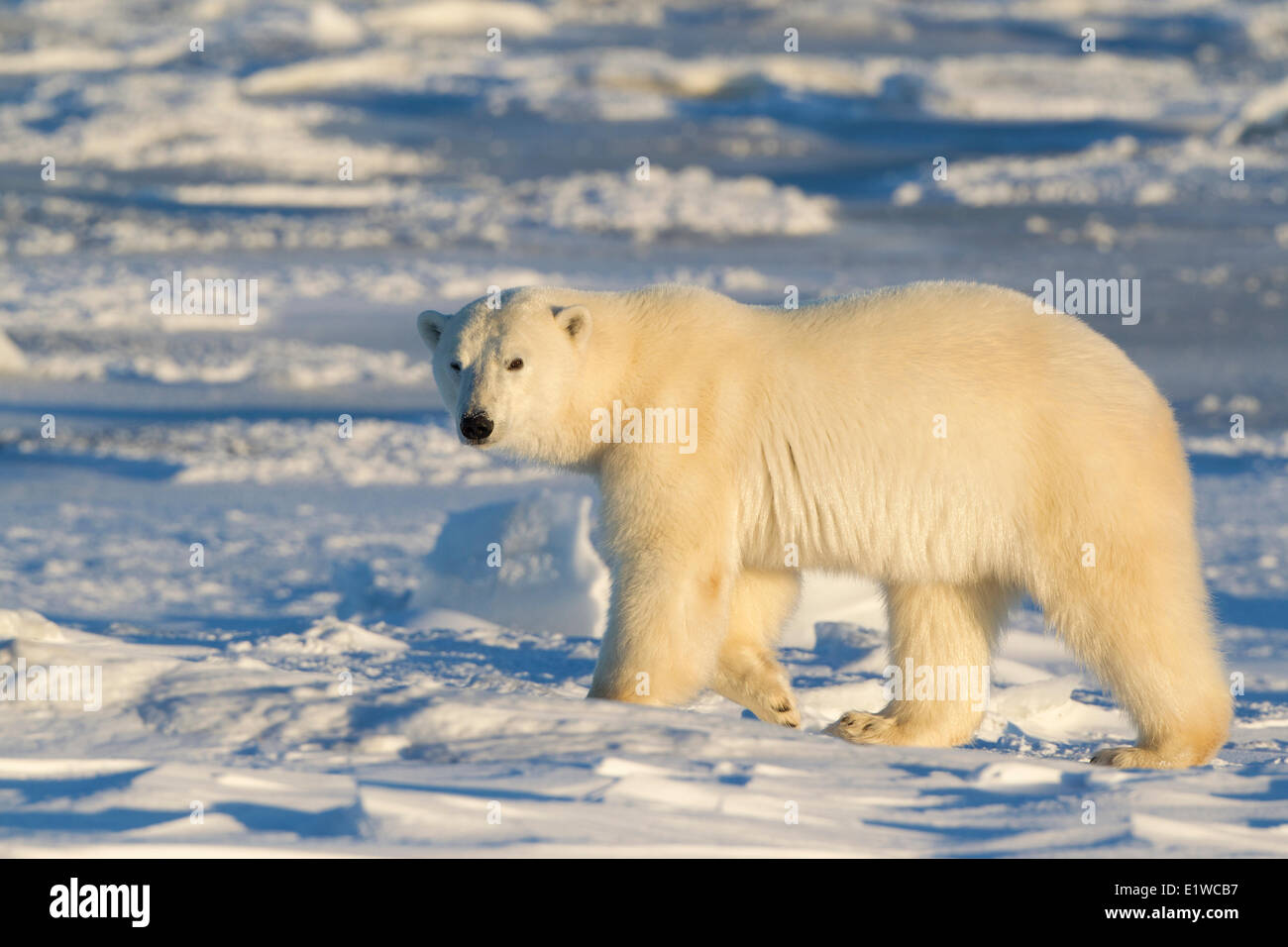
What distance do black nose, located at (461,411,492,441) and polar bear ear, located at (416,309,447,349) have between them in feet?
1.06

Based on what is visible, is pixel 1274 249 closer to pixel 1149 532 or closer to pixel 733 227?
A: pixel 733 227

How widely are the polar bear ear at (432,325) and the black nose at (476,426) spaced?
1.06 feet

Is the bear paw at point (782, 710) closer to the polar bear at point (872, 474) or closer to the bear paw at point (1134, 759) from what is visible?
the polar bear at point (872, 474)

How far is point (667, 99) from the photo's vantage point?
2039cm

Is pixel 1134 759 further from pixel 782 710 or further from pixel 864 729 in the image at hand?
pixel 782 710

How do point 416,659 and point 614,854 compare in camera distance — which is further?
point 416,659

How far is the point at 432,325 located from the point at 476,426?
1.41ft

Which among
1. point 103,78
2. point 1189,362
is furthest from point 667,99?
point 1189,362

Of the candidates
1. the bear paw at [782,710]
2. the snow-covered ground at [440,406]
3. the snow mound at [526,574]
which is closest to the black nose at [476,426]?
the snow-covered ground at [440,406]

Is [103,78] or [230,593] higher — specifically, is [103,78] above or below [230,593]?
above

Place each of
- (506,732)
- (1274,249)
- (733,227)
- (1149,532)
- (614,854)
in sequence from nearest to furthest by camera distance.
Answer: (614,854), (506,732), (1149,532), (1274,249), (733,227)

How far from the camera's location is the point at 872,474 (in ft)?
11.7

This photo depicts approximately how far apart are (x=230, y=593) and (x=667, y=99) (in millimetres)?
15863

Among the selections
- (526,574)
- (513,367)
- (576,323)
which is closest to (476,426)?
(513,367)
